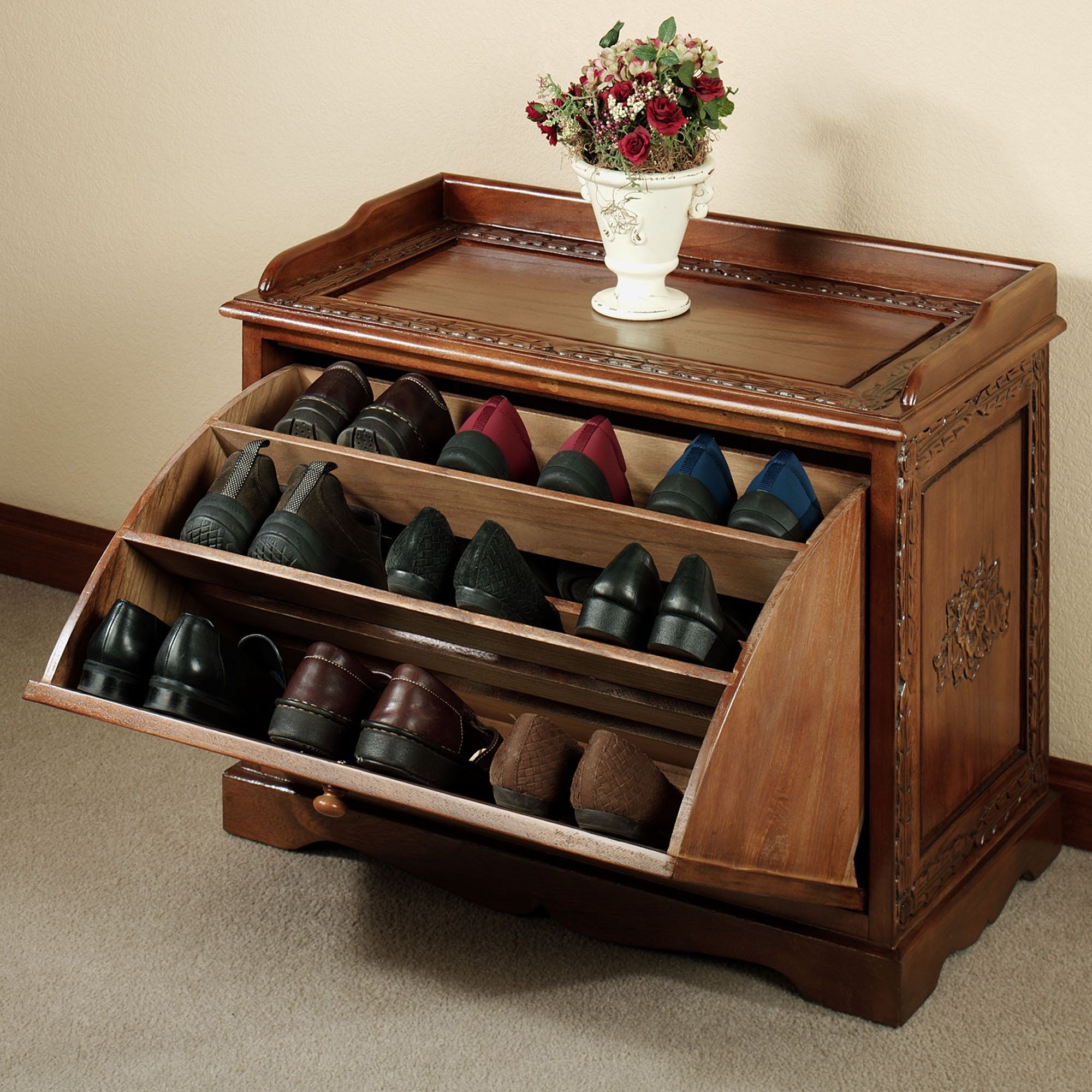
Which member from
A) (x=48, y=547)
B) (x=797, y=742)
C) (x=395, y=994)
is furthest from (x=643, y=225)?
(x=48, y=547)

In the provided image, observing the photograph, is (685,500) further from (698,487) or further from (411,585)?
(411,585)

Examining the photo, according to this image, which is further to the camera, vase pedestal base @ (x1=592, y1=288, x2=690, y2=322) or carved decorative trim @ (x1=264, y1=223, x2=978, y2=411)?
vase pedestal base @ (x1=592, y1=288, x2=690, y2=322)

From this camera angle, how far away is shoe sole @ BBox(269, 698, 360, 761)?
5.34 ft

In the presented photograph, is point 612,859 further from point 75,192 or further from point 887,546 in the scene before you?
point 75,192

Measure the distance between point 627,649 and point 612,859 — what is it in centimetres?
23

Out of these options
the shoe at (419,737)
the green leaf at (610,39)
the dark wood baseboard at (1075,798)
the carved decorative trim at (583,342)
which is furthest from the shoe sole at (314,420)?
the dark wood baseboard at (1075,798)

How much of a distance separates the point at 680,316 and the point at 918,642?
534mm

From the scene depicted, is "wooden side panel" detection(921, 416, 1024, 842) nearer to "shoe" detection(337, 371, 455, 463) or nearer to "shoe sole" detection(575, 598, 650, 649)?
"shoe sole" detection(575, 598, 650, 649)

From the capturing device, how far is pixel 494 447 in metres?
1.77

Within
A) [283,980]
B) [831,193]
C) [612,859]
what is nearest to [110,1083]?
[283,980]

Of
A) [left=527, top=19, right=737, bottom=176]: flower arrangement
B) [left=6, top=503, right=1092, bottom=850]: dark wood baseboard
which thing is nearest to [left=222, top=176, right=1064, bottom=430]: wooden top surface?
[left=527, top=19, right=737, bottom=176]: flower arrangement

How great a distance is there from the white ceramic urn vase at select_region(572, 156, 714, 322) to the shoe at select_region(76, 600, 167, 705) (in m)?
0.72

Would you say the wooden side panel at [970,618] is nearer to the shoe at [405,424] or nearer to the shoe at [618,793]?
the shoe at [618,793]

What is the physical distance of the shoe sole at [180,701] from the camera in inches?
64.6
